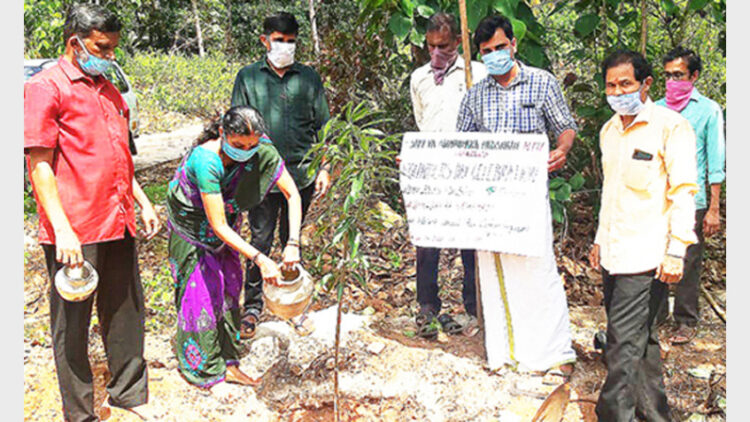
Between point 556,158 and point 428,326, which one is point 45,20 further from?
point 556,158

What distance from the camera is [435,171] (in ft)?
9.98

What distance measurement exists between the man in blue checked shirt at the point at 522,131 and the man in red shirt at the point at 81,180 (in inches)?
64.4

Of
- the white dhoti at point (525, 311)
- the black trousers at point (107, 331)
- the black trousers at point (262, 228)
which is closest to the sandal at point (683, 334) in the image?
the white dhoti at point (525, 311)

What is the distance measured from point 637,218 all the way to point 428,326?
1.42 meters

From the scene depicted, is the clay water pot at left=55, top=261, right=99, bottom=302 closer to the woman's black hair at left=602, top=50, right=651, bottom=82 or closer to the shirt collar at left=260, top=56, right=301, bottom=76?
the shirt collar at left=260, top=56, right=301, bottom=76

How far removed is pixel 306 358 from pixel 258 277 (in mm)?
559

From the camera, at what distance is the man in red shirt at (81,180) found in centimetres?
246

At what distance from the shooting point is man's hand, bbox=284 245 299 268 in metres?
2.76

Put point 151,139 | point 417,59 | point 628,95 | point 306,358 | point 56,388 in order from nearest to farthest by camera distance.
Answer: point 628,95 → point 56,388 → point 306,358 → point 417,59 → point 151,139

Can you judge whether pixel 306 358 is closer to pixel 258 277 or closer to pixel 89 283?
pixel 258 277

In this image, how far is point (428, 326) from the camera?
355 centimetres

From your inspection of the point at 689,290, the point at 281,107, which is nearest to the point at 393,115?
the point at 281,107

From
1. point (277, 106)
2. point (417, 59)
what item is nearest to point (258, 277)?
point (277, 106)

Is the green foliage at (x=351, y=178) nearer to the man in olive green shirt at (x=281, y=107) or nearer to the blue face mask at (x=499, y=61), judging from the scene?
the blue face mask at (x=499, y=61)
